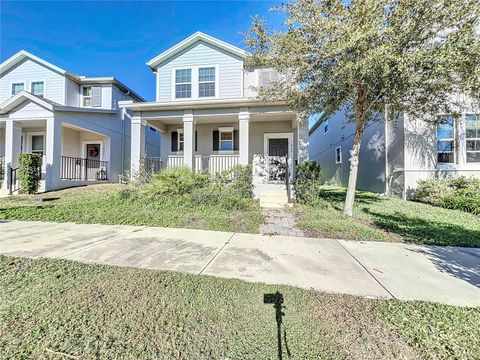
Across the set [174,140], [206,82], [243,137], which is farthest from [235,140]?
[174,140]

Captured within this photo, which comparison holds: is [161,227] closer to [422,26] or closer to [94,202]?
[94,202]

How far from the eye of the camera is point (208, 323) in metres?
2.21

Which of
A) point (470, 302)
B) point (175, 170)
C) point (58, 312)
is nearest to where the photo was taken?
point (58, 312)

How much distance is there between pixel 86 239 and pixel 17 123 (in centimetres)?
1079

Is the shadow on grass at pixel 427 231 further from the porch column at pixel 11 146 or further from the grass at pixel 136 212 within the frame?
the porch column at pixel 11 146

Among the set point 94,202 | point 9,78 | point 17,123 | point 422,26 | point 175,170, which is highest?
point 9,78

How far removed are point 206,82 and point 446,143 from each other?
430 inches

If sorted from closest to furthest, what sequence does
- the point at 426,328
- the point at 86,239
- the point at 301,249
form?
the point at 426,328 < the point at 301,249 < the point at 86,239

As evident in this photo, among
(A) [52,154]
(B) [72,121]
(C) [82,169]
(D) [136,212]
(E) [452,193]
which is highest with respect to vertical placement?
(B) [72,121]

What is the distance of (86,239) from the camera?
494 centimetres

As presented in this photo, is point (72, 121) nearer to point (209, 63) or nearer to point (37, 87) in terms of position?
point (37, 87)

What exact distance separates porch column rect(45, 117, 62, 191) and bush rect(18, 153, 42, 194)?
0.38 m

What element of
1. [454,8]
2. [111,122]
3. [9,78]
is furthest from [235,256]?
[9,78]

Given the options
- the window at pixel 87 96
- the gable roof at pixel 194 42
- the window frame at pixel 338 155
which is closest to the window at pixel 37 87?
the window at pixel 87 96
